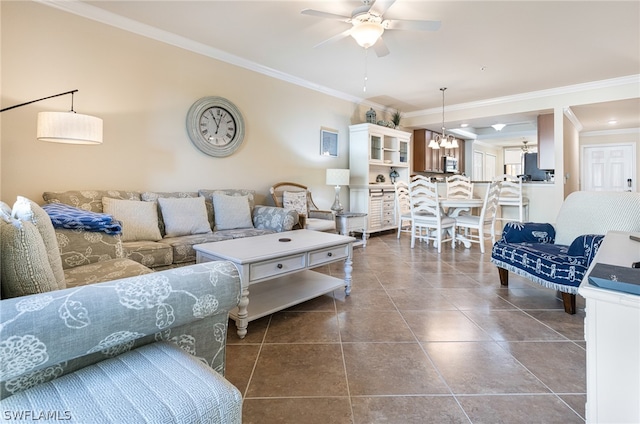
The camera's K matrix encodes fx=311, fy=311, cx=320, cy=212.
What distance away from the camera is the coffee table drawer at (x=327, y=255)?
2395mm

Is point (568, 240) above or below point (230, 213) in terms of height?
below

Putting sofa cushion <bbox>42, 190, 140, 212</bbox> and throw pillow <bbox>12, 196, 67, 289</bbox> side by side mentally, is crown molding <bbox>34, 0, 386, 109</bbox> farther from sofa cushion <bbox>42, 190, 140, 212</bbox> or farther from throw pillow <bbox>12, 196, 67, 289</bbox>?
throw pillow <bbox>12, 196, 67, 289</bbox>

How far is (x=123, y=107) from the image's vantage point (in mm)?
3068

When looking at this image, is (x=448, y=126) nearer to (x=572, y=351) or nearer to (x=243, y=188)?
(x=243, y=188)

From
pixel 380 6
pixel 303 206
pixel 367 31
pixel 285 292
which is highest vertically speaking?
pixel 380 6

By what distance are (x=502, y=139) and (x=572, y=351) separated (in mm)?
8846

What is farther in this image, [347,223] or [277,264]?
[347,223]

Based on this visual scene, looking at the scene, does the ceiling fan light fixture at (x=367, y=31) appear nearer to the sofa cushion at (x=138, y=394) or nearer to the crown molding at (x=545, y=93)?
the sofa cushion at (x=138, y=394)

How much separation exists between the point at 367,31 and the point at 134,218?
2.51 m

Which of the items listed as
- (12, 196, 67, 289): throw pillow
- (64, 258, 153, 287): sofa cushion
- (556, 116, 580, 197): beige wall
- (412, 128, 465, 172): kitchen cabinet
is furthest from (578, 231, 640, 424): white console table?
(412, 128, 465, 172): kitchen cabinet

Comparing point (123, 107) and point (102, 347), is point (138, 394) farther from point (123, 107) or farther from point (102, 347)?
point (123, 107)

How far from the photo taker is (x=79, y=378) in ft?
2.54

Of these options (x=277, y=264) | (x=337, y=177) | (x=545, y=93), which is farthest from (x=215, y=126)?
(x=545, y=93)

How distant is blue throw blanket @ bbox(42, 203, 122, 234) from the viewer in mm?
1925
